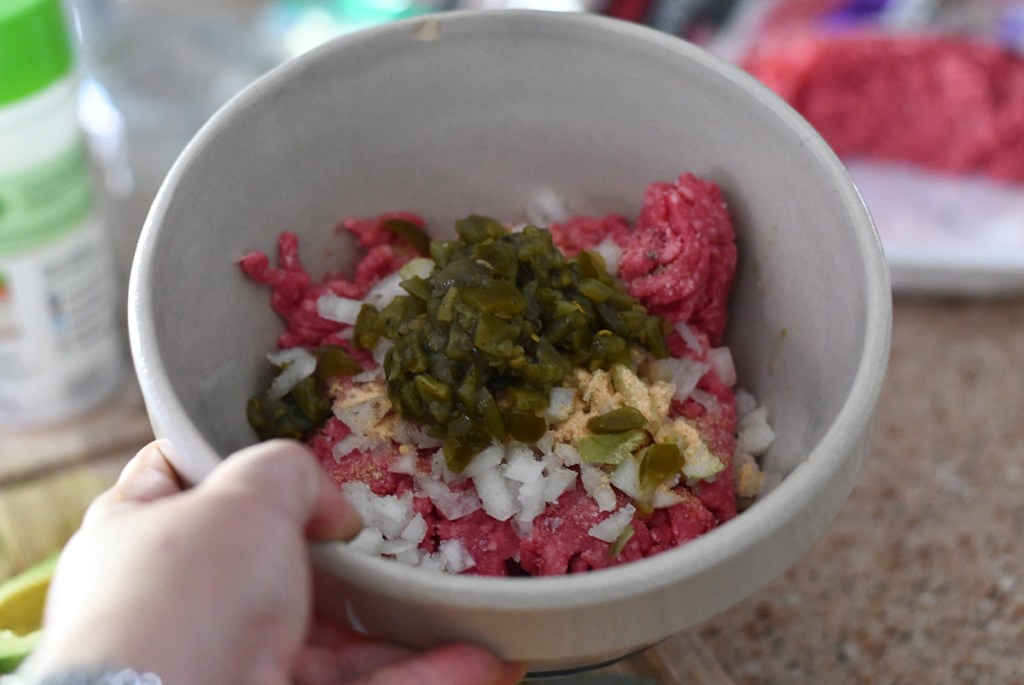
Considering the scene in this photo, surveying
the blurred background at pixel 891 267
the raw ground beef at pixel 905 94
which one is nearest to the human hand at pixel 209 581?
the blurred background at pixel 891 267

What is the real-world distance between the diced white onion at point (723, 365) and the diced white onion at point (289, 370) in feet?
0.98

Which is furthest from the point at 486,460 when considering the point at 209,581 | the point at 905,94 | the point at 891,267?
the point at 905,94

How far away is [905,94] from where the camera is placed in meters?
1.42

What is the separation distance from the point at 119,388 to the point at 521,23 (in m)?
0.71

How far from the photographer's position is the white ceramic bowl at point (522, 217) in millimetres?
556

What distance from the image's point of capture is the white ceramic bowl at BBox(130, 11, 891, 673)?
0.56 metres

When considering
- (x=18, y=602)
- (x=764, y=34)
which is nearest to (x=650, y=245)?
(x=18, y=602)

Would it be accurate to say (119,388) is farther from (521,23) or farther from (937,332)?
(937,332)

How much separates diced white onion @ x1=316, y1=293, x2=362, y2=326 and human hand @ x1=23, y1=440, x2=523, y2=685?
248mm

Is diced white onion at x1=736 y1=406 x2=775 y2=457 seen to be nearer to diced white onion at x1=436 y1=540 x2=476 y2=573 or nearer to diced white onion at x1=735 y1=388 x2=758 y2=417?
diced white onion at x1=735 y1=388 x2=758 y2=417

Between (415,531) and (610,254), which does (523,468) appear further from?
(610,254)

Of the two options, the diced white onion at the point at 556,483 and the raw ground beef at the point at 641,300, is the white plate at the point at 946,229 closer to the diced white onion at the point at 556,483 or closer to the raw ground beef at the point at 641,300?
the raw ground beef at the point at 641,300

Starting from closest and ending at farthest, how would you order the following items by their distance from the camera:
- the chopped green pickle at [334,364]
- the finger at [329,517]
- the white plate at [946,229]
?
the finger at [329,517] → the chopped green pickle at [334,364] → the white plate at [946,229]

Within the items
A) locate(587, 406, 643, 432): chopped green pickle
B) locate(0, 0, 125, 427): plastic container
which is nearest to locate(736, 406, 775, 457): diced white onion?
locate(587, 406, 643, 432): chopped green pickle
